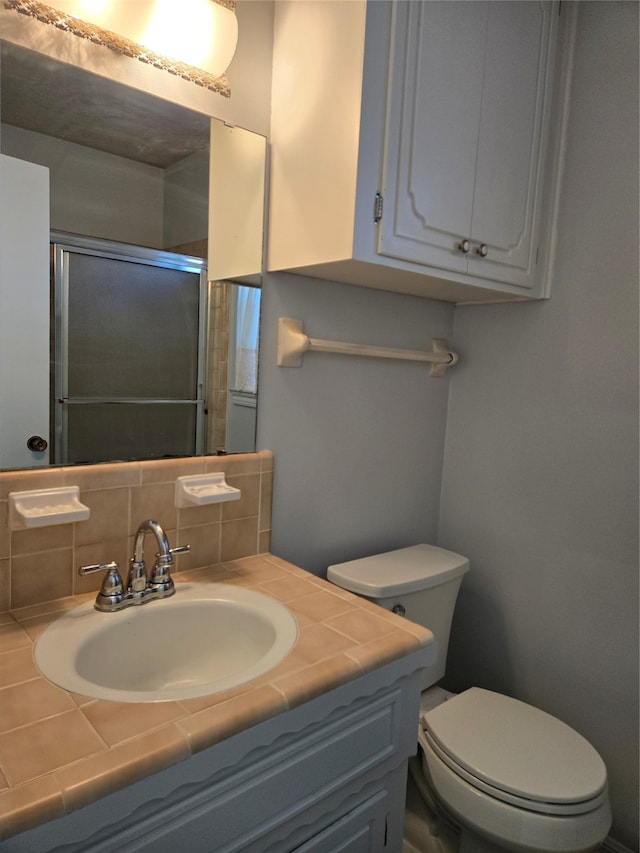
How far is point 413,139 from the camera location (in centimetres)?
117

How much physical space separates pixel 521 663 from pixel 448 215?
4.39 feet

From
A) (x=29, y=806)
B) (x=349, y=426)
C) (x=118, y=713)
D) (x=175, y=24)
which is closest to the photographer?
(x=29, y=806)

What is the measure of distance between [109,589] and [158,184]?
0.85 metres

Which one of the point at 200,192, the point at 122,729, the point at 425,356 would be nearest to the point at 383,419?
the point at 425,356

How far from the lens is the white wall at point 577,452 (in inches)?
56.9

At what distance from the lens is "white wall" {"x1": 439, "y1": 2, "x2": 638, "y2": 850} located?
1.44 m

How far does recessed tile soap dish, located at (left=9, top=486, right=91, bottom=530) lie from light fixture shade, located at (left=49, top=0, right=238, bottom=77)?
2.95ft

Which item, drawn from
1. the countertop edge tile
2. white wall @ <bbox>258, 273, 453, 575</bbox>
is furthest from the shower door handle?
the countertop edge tile

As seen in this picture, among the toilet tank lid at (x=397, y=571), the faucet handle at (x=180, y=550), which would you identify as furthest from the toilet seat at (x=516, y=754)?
the faucet handle at (x=180, y=550)

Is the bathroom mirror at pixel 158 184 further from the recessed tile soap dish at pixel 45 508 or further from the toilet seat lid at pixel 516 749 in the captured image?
the toilet seat lid at pixel 516 749

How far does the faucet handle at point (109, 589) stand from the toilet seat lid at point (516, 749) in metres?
0.81

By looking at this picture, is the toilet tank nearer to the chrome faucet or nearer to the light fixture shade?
the chrome faucet

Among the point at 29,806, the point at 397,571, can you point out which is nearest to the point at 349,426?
the point at 397,571

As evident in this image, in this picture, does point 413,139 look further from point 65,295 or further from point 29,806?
point 29,806
